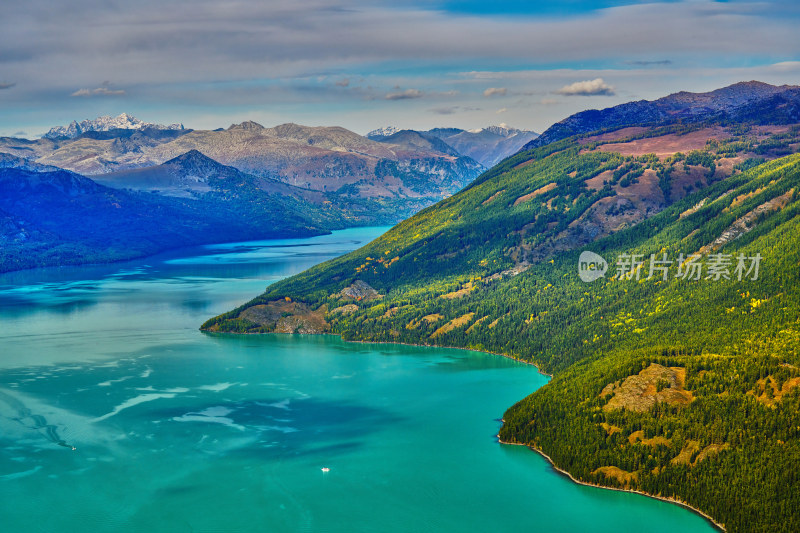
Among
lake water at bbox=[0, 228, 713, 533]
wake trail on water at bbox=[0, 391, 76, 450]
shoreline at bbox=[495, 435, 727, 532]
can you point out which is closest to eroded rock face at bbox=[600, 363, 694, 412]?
shoreline at bbox=[495, 435, 727, 532]

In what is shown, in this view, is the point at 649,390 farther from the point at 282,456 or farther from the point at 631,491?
the point at 282,456

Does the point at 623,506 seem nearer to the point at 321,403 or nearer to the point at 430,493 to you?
the point at 430,493

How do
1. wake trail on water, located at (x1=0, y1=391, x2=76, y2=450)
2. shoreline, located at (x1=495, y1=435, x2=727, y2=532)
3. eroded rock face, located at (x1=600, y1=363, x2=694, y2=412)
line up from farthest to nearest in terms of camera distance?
wake trail on water, located at (x1=0, y1=391, x2=76, y2=450) → eroded rock face, located at (x1=600, y1=363, x2=694, y2=412) → shoreline, located at (x1=495, y1=435, x2=727, y2=532)

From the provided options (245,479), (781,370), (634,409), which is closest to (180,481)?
(245,479)

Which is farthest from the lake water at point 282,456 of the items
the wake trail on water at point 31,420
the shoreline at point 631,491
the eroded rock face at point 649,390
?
the eroded rock face at point 649,390

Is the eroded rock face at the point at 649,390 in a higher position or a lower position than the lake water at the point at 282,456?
higher

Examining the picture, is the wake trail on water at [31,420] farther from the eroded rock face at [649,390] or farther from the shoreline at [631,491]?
the eroded rock face at [649,390]

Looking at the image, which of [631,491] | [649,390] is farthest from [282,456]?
[649,390]

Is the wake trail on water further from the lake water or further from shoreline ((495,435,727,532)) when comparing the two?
shoreline ((495,435,727,532))
